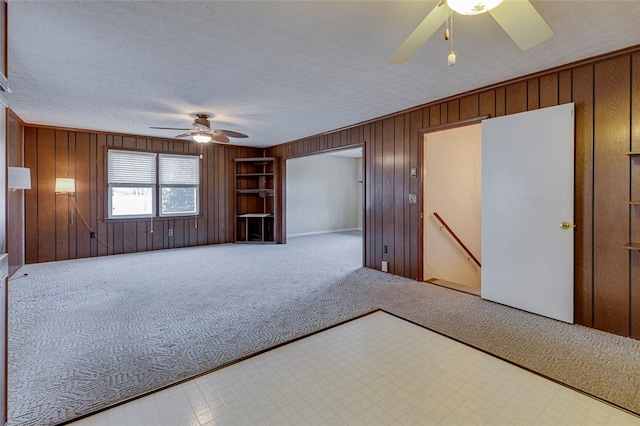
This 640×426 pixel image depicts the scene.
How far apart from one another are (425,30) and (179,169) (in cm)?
648

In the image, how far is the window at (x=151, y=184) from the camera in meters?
6.28

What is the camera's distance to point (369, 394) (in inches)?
71.2

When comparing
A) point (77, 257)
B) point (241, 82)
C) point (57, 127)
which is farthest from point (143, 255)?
point (241, 82)

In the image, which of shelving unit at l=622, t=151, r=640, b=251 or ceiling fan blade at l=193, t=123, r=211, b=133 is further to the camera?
ceiling fan blade at l=193, t=123, r=211, b=133

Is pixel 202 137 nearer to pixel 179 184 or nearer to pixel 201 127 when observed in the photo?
pixel 201 127

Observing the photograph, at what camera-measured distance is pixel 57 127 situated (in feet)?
18.3

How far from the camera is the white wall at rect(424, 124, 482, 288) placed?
4500 mm

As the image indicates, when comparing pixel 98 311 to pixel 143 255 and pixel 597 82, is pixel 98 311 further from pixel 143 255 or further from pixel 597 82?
pixel 597 82

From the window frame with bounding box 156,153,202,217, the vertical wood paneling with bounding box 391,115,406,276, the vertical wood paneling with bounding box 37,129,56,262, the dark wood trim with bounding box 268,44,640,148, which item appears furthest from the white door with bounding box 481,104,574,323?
the vertical wood paneling with bounding box 37,129,56,262

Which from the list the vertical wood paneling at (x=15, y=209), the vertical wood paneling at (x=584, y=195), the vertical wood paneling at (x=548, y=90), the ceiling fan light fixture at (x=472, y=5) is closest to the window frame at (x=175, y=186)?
the vertical wood paneling at (x=15, y=209)

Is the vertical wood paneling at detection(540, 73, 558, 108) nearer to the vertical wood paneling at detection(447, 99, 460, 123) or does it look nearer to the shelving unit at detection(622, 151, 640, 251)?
the shelving unit at detection(622, 151, 640, 251)

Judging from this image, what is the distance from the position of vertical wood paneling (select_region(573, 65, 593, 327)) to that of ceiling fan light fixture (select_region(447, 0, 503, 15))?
2151 millimetres

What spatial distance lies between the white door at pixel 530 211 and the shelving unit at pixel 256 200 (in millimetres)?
5267

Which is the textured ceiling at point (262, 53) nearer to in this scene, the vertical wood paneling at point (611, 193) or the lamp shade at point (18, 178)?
the vertical wood paneling at point (611, 193)
